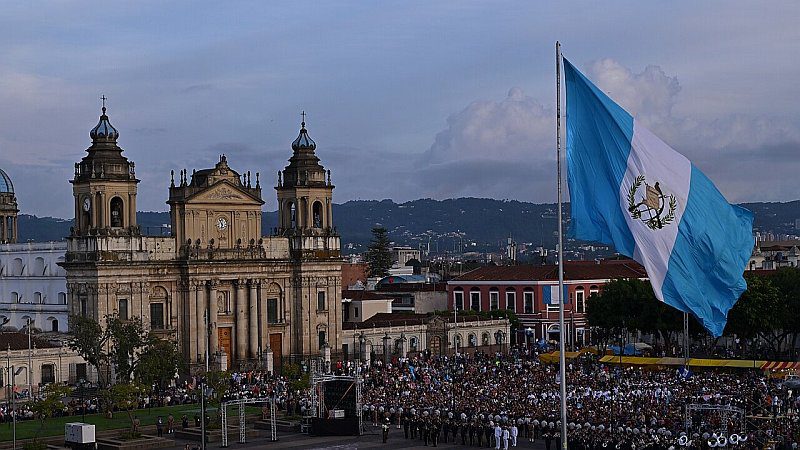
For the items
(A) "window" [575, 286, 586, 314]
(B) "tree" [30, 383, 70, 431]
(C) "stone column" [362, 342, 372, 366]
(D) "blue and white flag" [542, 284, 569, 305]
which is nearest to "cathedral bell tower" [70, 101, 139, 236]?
(C) "stone column" [362, 342, 372, 366]

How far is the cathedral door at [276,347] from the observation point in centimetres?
7488

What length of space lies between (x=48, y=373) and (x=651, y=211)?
47.8 meters

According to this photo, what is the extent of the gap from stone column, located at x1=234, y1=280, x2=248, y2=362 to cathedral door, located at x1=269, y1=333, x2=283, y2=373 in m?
2.55

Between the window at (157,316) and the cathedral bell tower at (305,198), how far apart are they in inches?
429

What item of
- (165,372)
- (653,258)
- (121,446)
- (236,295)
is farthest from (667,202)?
(236,295)

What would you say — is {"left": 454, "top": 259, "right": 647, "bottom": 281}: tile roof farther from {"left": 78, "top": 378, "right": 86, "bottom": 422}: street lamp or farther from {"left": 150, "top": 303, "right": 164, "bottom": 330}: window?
{"left": 78, "top": 378, "right": 86, "bottom": 422}: street lamp

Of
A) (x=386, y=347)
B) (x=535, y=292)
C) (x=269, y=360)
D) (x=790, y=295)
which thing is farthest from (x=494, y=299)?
(x=269, y=360)

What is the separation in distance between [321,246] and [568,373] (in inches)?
937

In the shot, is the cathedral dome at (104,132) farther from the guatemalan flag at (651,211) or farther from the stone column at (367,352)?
the guatemalan flag at (651,211)

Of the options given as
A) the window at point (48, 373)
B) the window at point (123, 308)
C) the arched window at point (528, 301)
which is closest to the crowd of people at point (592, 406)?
the window at point (123, 308)

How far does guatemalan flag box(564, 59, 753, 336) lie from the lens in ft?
69.7

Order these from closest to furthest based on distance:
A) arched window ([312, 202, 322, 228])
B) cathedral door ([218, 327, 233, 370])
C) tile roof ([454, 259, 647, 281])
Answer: cathedral door ([218, 327, 233, 370]) < arched window ([312, 202, 322, 228]) < tile roof ([454, 259, 647, 281])

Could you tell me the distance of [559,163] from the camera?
22078 mm

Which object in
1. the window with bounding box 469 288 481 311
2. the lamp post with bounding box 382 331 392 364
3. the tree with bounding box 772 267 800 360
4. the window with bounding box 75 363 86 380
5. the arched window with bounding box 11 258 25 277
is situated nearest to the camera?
the window with bounding box 75 363 86 380
